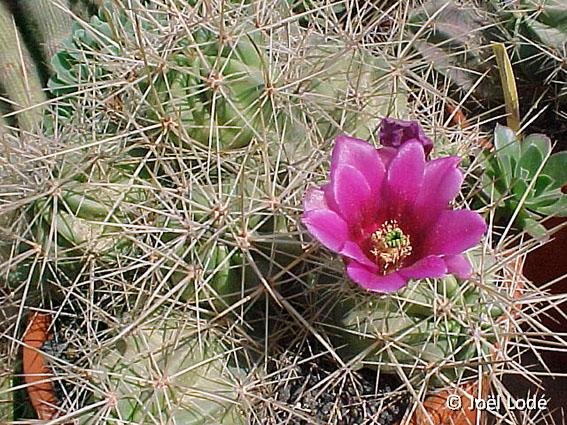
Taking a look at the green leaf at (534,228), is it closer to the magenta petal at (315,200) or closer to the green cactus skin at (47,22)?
the magenta petal at (315,200)

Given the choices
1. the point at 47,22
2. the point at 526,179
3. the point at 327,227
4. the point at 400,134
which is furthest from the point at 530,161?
the point at 47,22

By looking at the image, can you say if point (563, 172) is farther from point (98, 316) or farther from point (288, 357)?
point (98, 316)

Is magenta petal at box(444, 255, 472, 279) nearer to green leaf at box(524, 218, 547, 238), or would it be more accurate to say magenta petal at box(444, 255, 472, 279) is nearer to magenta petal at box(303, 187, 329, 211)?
magenta petal at box(303, 187, 329, 211)

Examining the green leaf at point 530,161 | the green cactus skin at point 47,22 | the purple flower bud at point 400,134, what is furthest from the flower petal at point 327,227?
the green cactus skin at point 47,22

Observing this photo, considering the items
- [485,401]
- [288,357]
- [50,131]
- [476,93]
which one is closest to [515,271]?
[485,401]

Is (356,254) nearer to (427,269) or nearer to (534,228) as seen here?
(427,269)

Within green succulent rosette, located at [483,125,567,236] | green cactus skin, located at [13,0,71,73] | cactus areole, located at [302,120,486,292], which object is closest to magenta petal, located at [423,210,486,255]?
cactus areole, located at [302,120,486,292]
